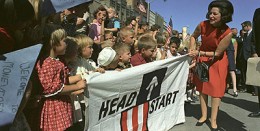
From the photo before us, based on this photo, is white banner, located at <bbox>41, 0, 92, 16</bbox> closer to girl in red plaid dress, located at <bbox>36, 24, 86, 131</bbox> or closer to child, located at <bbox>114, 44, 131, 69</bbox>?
girl in red plaid dress, located at <bbox>36, 24, 86, 131</bbox>

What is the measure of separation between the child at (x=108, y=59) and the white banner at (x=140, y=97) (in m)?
0.30

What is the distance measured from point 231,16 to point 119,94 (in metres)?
2.11

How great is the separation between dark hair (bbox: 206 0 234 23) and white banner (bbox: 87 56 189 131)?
0.83m

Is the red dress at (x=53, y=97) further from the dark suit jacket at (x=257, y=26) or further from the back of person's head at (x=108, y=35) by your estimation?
the back of person's head at (x=108, y=35)

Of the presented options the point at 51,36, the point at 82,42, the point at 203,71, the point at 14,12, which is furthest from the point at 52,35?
the point at 203,71

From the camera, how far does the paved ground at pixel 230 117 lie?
194 inches

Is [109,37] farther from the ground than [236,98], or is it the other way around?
[109,37]

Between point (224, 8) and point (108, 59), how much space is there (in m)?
1.82

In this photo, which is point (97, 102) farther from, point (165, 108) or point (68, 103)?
point (165, 108)

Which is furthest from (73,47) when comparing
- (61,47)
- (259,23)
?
(259,23)

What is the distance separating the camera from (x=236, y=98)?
8.20 metres

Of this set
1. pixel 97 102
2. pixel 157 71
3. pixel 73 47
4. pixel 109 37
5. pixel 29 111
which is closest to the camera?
pixel 29 111

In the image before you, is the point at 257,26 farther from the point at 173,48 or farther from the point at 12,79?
the point at 173,48

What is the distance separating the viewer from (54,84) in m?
2.79
